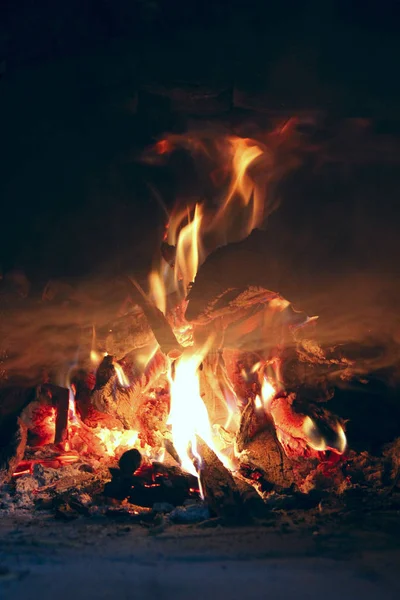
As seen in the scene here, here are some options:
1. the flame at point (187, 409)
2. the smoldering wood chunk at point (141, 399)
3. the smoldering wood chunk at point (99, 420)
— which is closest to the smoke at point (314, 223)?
the flame at point (187, 409)

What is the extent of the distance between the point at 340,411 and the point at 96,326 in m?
2.50

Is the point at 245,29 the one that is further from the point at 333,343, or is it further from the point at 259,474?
the point at 259,474

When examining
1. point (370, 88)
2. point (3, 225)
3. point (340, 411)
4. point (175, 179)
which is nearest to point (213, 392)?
point (340, 411)

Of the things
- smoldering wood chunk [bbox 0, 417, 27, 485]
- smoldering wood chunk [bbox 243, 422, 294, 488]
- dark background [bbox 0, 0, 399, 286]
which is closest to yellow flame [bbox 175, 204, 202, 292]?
dark background [bbox 0, 0, 399, 286]

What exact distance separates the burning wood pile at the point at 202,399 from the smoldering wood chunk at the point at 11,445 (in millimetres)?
14

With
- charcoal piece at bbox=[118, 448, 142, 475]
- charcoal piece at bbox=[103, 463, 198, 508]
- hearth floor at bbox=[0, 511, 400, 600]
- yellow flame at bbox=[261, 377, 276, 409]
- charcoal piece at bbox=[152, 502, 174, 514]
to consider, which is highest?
yellow flame at bbox=[261, 377, 276, 409]

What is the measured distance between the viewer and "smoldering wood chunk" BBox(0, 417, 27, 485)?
177 inches

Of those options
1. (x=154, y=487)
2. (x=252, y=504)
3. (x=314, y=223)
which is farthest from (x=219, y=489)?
(x=314, y=223)

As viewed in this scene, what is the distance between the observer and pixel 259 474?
420cm

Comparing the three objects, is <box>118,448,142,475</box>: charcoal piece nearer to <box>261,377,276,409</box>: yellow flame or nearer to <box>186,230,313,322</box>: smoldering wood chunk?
<box>261,377,276,409</box>: yellow flame

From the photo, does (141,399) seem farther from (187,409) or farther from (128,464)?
(128,464)

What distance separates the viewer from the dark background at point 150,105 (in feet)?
11.4

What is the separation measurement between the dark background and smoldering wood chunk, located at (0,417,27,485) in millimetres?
1585

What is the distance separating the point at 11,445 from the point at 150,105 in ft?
11.0
